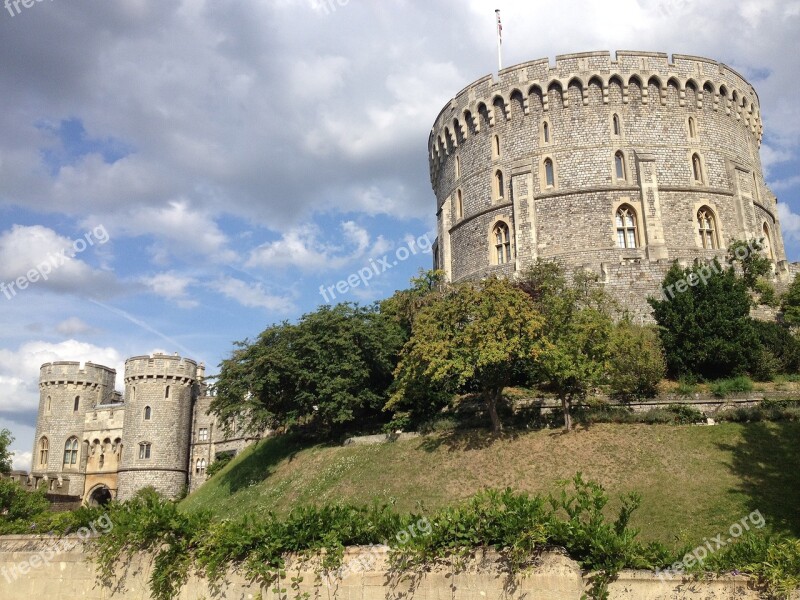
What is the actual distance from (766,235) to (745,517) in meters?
32.2

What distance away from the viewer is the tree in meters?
25.7

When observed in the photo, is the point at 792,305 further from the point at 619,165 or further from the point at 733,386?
the point at 619,165

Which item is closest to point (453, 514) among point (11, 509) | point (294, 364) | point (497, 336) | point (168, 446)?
point (11, 509)

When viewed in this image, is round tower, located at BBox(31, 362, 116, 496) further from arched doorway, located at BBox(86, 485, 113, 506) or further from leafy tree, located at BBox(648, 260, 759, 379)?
leafy tree, located at BBox(648, 260, 759, 379)

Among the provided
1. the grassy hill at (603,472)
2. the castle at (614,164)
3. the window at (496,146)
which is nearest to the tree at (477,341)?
the grassy hill at (603,472)

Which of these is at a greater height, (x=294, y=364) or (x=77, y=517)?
(x=294, y=364)

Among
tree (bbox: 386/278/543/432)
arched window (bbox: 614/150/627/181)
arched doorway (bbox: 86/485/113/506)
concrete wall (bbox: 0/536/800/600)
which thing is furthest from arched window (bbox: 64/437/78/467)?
concrete wall (bbox: 0/536/800/600)

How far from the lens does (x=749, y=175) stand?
4372 cm

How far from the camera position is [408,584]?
28.5ft

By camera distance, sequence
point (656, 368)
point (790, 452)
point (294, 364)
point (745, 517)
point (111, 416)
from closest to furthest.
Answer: point (745, 517) < point (790, 452) < point (656, 368) < point (294, 364) < point (111, 416)

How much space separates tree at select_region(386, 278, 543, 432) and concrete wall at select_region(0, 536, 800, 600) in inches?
641

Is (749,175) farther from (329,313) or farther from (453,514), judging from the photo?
(453,514)

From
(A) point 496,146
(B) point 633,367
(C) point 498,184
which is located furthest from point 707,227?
(B) point 633,367

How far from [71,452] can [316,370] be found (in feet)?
133
